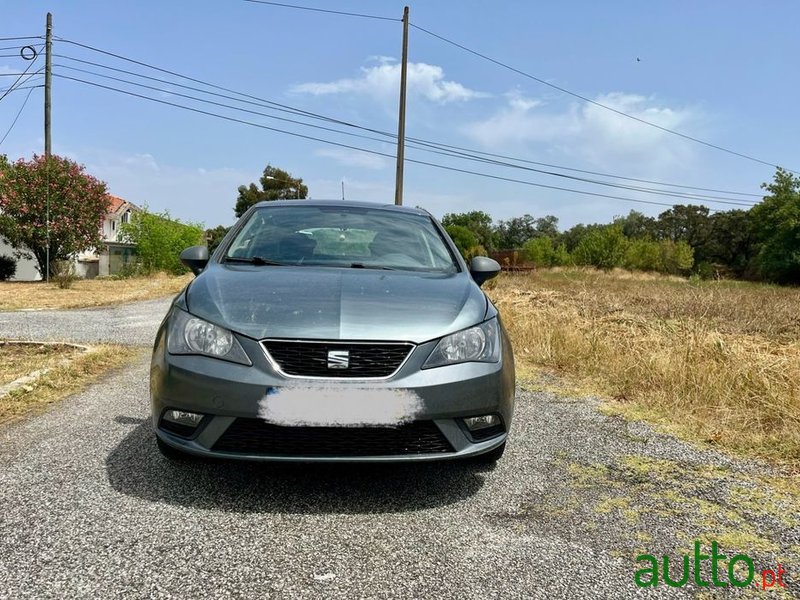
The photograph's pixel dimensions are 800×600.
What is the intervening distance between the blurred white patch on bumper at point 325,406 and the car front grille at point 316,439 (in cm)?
3

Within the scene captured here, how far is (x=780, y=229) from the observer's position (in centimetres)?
5391

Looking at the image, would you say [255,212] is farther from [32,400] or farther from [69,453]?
[32,400]

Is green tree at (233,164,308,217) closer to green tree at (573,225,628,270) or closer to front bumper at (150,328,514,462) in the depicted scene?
green tree at (573,225,628,270)

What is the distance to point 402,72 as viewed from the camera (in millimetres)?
21156

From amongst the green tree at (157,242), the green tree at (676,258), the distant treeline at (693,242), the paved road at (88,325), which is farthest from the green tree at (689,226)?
the paved road at (88,325)

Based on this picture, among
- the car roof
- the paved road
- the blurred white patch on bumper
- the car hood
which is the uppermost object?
the car roof

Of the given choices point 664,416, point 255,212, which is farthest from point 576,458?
point 255,212

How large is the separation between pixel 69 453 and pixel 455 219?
371ft

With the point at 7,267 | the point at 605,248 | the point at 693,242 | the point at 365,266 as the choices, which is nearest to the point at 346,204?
the point at 365,266

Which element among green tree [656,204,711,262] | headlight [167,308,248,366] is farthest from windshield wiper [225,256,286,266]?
green tree [656,204,711,262]

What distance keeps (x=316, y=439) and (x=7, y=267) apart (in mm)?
34659

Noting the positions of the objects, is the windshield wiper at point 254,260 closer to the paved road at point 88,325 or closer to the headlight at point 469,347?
the headlight at point 469,347

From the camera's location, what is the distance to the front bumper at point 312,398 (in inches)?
94.4

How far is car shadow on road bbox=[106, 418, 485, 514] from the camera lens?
2641 mm
